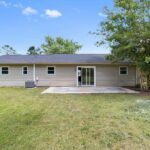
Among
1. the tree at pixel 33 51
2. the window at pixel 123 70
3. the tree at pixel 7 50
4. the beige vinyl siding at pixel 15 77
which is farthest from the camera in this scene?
the tree at pixel 7 50

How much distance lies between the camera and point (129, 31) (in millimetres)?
18500

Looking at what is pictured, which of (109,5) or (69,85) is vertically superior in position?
(109,5)

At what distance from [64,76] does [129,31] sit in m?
8.59

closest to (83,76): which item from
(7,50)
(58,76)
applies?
(58,76)

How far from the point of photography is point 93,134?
659 centimetres

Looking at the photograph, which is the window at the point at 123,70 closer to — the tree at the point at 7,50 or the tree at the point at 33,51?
the tree at the point at 33,51

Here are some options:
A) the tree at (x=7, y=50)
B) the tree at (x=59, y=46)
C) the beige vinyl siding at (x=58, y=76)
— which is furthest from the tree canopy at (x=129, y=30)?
the tree at (x=7, y=50)

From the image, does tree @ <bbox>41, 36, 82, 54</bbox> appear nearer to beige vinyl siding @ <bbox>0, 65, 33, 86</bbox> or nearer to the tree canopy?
beige vinyl siding @ <bbox>0, 65, 33, 86</bbox>

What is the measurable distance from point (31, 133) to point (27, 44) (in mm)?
48544

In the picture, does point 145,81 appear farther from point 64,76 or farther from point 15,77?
point 15,77

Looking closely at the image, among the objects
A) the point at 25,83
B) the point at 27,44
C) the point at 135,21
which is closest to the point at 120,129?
the point at 135,21

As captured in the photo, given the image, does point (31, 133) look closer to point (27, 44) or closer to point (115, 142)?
Answer: point (115, 142)

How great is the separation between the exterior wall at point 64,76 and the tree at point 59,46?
24242 mm

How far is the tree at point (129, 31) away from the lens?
59.7ft
